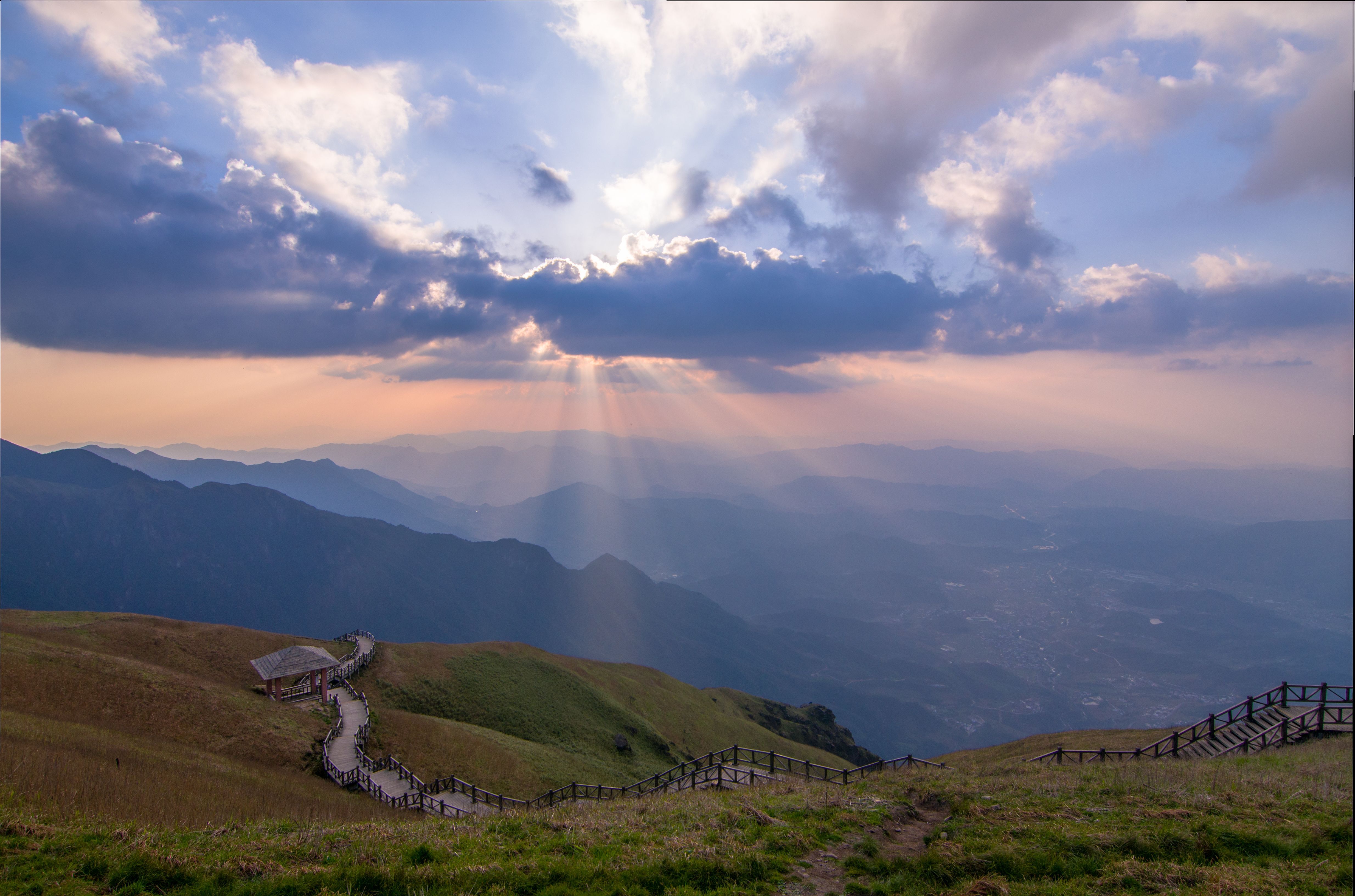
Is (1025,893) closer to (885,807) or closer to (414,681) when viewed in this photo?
(885,807)

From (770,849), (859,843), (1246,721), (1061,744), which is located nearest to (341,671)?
(770,849)

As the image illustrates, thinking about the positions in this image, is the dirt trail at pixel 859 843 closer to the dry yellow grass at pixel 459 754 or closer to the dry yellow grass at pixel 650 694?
the dry yellow grass at pixel 459 754

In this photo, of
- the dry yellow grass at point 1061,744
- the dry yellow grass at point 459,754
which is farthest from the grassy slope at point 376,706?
the dry yellow grass at point 1061,744

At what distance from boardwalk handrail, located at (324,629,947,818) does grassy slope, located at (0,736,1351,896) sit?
6.40 metres

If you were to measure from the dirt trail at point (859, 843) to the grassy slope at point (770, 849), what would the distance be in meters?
0.07

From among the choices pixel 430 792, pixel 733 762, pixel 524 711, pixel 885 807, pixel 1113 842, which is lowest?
pixel 524 711

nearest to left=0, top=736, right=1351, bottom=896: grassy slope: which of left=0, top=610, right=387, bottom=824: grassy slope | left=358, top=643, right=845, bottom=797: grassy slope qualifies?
left=0, top=610, right=387, bottom=824: grassy slope

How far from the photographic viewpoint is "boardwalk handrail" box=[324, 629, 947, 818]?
2172 cm

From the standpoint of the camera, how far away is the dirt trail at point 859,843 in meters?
10.0

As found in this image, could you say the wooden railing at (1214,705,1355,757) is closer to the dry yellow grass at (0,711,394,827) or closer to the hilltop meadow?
the hilltop meadow

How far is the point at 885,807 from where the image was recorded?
47.0 ft

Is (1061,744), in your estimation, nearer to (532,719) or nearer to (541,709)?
(532,719)

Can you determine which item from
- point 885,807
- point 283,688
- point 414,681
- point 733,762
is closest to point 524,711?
point 414,681

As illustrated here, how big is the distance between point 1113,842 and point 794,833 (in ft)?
19.7
